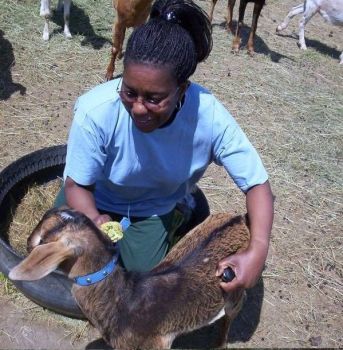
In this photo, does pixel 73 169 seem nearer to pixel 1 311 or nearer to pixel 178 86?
pixel 178 86

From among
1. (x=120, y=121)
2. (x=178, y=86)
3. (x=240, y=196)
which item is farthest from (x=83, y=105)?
(x=240, y=196)

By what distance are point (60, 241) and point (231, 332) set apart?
169cm

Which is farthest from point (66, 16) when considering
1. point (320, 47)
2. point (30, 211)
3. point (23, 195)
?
point (320, 47)

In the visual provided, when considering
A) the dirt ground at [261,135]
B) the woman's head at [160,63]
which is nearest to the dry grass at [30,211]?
the dirt ground at [261,135]

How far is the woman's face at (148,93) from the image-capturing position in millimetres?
2193

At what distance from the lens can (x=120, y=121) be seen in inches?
102

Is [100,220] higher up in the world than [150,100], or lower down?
lower down

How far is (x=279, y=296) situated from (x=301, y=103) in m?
3.37

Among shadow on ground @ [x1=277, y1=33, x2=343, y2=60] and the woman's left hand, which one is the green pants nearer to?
the woman's left hand

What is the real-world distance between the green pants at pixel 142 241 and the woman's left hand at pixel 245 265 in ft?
2.38

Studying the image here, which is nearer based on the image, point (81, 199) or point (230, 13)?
point (81, 199)

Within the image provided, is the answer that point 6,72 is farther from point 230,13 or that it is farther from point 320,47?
point 320,47

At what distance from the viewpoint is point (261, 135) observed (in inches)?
222

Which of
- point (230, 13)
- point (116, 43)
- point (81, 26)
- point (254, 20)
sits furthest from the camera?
point (230, 13)
